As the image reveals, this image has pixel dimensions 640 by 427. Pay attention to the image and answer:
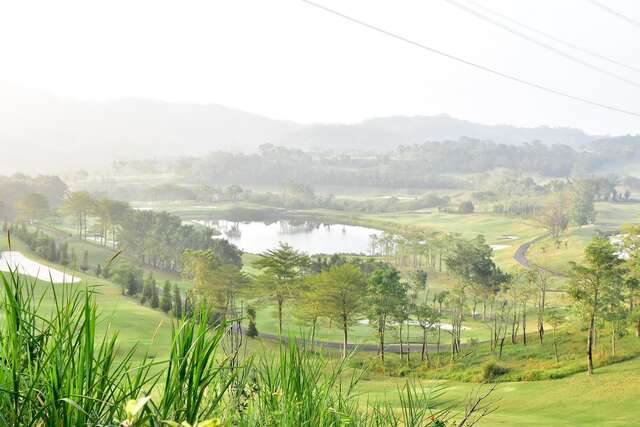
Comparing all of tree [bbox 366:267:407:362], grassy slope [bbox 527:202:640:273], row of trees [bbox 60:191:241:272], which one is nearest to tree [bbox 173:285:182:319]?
tree [bbox 366:267:407:362]

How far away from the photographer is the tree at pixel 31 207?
58.8 m

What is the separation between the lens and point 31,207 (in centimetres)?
5897

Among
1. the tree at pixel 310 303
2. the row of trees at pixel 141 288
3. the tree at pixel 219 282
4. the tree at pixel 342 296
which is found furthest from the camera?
the tree at pixel 219 282

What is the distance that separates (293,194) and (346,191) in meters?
21.6

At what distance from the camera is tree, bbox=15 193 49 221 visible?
5884cm

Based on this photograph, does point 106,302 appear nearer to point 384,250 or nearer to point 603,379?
point 603,379

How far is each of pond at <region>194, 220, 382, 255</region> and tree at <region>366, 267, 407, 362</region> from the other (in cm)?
3393

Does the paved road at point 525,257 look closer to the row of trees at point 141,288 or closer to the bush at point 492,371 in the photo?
the bush at point 492,371

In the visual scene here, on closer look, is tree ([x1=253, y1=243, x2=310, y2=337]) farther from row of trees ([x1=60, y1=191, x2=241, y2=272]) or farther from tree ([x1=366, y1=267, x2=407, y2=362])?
row of trees ([x1=60, y1=191, x2=241, y2=272])

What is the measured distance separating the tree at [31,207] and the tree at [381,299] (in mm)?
42720

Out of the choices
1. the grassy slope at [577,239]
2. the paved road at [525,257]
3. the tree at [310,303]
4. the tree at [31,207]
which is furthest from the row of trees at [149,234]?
the grassy slope at [577,239]

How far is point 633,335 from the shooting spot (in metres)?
23.5

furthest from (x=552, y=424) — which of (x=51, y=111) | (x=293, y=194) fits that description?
(x=51, y=111)

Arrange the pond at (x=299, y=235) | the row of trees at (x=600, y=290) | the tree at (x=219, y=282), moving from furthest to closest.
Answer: the pond at (x=299, y=235)
the tree at (x=219, y=282)
the row of trees at (x=600, y=290)
